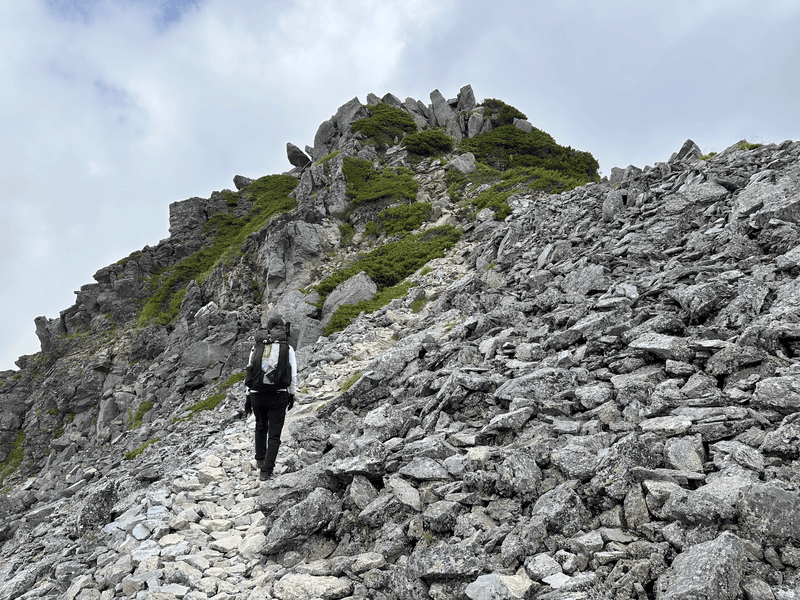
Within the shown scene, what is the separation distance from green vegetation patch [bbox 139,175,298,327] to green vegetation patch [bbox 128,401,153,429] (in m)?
11.7

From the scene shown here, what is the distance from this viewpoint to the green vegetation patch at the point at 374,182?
3766 centimetres

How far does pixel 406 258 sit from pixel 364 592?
23.7m

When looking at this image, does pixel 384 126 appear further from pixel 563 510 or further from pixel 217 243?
pixel 563 510

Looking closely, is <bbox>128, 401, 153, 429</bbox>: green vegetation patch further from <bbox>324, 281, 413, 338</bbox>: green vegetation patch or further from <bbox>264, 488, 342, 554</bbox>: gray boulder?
<bbox>264, 488, 342, 554</bbox>: gray boulder

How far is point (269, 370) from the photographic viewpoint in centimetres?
938

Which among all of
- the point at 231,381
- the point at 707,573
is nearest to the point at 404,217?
the point at 231,381

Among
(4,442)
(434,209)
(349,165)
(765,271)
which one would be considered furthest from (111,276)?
(765,271)

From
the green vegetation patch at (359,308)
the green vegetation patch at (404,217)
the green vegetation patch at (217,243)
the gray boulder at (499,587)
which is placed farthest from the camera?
the green vegetation patch at (217,243)

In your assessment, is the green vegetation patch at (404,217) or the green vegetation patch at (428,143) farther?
the green vegetation patch at (428,143)

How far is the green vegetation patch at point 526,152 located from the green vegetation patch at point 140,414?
36.6 m

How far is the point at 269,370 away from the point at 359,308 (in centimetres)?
1462

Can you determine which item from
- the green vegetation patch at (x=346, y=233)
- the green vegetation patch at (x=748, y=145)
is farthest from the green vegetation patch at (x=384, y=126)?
the green vegetation patch at (x=748, y=145)

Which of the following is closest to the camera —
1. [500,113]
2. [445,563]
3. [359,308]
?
[445,563]

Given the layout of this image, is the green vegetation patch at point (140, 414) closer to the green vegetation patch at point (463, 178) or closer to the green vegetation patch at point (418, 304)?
the green vegetation patch at point (418, 304)
